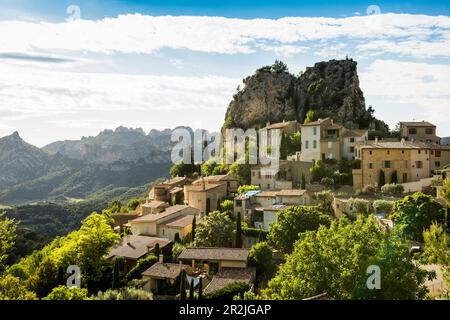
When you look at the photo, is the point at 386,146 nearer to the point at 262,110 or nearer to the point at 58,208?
the point at 262,110

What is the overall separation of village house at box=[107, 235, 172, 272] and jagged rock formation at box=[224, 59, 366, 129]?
40840 millimetres

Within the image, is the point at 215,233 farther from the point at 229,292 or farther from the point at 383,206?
the point at 383,206

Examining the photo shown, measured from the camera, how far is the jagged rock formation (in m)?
78.5

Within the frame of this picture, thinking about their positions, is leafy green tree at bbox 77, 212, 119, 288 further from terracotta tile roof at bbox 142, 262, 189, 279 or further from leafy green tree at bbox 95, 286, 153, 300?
leafy green tree at bbox 95, 286, 153, 300

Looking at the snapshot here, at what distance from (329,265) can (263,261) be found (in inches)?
513

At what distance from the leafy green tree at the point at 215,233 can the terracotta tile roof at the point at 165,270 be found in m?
4.76

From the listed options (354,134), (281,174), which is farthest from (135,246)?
(354,134)

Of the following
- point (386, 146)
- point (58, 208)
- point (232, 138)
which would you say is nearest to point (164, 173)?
point (58, 208)

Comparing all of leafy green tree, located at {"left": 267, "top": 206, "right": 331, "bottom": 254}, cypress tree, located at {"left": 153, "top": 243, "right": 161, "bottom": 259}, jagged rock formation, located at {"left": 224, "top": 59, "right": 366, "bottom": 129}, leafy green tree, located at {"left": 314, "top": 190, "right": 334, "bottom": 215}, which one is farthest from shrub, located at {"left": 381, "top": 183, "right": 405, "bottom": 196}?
jagged rock formation, located at {"left": 224, "top": 59, "right": 366, "bottom": 129}

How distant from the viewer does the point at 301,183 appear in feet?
179

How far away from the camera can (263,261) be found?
1572 inches

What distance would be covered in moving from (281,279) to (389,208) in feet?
66.3

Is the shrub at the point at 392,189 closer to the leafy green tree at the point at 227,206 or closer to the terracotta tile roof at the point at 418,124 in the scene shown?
the leafy green tree at the point at 227,206

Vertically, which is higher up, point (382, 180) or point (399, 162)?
point (399, 162)
